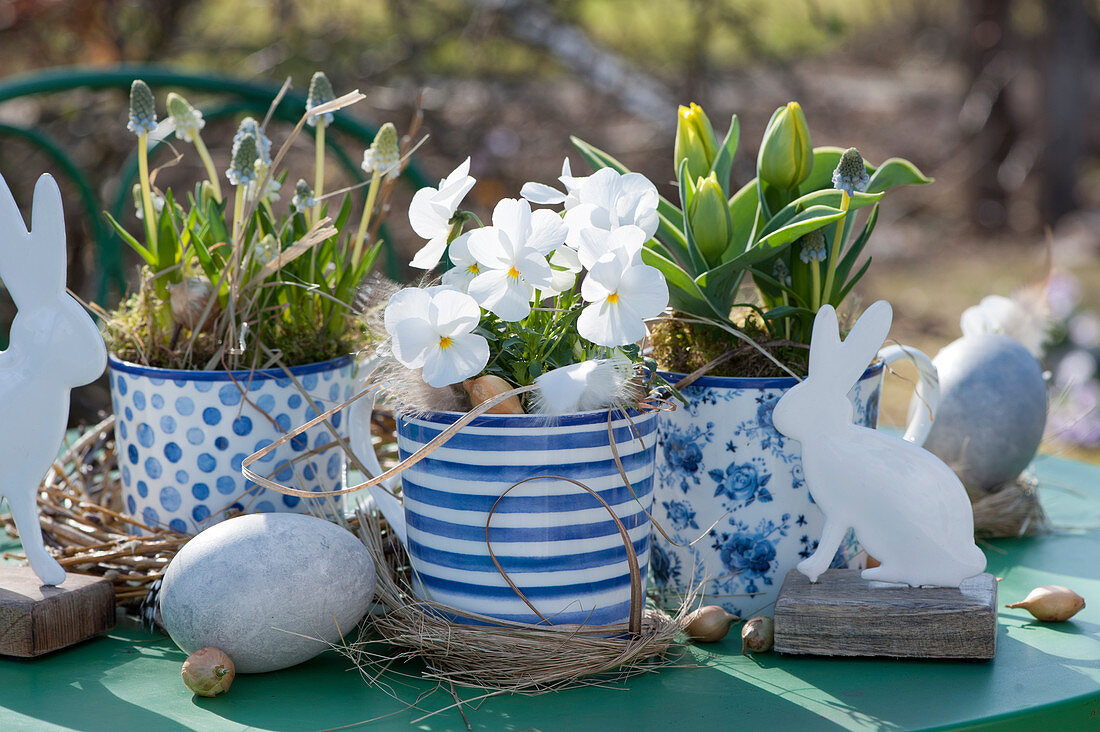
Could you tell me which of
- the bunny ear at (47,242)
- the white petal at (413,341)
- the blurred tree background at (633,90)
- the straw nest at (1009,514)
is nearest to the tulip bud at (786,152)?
the white petal at (413,341)

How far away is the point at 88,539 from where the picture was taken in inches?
37.8

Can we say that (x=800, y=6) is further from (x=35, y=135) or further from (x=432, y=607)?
(x=432, y=607)

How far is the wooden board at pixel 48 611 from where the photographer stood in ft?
2.60

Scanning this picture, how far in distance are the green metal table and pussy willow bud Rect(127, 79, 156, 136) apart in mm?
411

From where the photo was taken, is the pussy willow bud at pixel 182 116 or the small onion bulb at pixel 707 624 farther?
the pussy willow bud at pixel 182 116

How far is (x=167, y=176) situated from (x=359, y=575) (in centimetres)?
196

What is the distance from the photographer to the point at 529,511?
0.74 m

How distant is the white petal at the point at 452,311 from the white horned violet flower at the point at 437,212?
7 centimetres

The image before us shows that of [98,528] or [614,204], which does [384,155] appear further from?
[98,528]

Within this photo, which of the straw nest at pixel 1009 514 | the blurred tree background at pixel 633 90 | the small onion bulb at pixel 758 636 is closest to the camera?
the small onion bulb at pixel 758 636

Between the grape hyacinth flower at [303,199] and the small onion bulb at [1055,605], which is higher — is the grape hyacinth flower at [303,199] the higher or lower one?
the higher one

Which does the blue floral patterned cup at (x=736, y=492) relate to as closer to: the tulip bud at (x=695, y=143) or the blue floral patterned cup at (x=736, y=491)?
the blue floral patterned cup at (x=736, y=491)

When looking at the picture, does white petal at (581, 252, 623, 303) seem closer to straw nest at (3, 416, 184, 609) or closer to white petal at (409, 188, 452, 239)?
white petal at (409, 188, 452, 239)

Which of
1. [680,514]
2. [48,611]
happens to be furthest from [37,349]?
[680,514]
